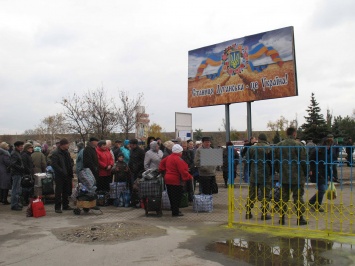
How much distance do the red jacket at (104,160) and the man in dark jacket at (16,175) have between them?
2.05m

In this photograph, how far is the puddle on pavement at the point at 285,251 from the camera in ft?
17.0

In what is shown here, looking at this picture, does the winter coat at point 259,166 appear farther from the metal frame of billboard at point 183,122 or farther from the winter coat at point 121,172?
the metal frame of billboard at point 183,122

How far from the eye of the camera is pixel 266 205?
7.45 meters

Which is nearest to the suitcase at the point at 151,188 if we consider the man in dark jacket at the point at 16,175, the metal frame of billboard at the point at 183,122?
the man in dark jacket at the point at 16,175

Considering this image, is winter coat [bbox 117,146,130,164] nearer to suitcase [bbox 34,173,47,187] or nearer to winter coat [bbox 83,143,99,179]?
winter coat [bbox 83,143,99,179]

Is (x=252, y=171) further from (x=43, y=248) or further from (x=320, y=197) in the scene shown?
(x=43, y=248)

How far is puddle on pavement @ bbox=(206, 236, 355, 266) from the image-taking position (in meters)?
5.17

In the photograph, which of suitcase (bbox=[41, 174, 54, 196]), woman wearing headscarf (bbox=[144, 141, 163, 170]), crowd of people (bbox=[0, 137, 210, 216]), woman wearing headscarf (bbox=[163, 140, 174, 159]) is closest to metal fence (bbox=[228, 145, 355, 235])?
crowd of people (bbox=[0, 137, 210, 216])

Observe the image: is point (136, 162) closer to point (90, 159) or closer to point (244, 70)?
point (90, 159)

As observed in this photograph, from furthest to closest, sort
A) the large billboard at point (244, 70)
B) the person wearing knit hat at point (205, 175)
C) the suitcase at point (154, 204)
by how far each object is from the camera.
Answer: the large billboard at point (244, 70) < the person wearing knit hat at point (205, 175) < the suitcase at point (154, 204)

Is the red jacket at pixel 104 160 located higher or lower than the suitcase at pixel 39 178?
higher

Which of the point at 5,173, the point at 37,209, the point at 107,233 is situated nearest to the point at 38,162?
the point at 5,173

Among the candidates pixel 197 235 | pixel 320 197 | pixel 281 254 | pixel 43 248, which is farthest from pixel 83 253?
pixel 320 197

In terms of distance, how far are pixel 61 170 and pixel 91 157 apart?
0.77m
